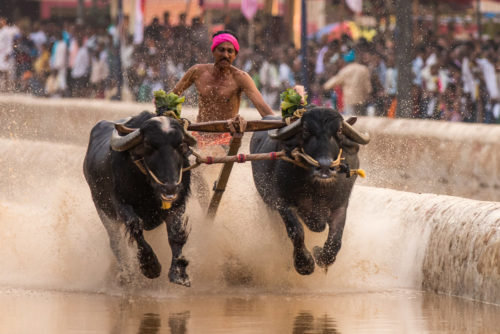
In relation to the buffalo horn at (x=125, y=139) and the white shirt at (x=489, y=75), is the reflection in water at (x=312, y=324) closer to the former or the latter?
the buffalo horn at (x=125, y=139)

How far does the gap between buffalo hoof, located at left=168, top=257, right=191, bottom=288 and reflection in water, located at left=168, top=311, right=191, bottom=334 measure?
2.28ft

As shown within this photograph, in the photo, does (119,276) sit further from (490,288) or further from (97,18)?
(97,18)

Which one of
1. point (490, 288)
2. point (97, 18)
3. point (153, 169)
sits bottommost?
point (97, 18)

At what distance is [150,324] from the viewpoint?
337 inches

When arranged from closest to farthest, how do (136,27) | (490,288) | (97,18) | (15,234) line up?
(490,288) → (15,234) → (136,27) → (97,18)

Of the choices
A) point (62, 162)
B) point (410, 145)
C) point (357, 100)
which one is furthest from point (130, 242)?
point (357, 100)

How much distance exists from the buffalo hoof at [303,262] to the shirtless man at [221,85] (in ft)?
4.94

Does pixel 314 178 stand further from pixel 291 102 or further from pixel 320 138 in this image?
pixel 291 102

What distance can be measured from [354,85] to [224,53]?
35.4 ft

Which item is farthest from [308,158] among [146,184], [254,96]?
[254,96]

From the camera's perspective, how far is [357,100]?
72.1 ft

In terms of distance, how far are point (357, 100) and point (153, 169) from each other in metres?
12.7

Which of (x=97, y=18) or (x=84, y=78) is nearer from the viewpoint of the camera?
(x=84, y=78)

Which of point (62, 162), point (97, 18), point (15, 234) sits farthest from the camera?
point (97, 18)
